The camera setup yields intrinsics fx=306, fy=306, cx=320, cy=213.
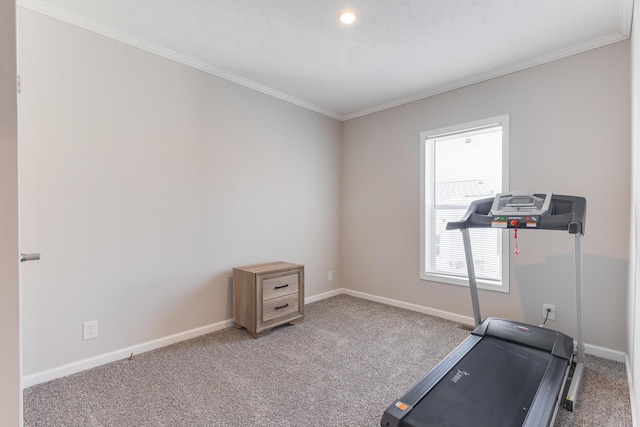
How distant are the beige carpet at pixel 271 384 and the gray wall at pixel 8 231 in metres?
1.02

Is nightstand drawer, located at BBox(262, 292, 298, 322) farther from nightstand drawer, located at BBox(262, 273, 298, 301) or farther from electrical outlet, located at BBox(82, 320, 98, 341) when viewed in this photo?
electrical outlet, located at BBox(82, 320, 98, 341)

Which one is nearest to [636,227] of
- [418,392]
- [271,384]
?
[418,392]

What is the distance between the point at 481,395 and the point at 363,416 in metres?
0.65

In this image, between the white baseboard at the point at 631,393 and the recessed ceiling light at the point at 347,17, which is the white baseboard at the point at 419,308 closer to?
the white baseboard at the point at 631,393

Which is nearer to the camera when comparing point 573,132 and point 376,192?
point 573,132

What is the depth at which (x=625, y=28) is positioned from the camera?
2.19 meters

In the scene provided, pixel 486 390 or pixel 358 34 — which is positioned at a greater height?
pixel 358 34

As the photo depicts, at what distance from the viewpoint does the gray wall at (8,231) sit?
2.73 feet

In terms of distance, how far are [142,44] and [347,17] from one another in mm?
1629

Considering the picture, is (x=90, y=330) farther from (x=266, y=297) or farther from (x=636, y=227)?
(x=636, y=227)

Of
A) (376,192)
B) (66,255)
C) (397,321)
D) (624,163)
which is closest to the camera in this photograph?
(66,255)

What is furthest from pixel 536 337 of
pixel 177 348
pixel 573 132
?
pixel 177 348

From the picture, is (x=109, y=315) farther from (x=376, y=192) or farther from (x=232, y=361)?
(x=376, y=192)

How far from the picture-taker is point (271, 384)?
79.5 inches
